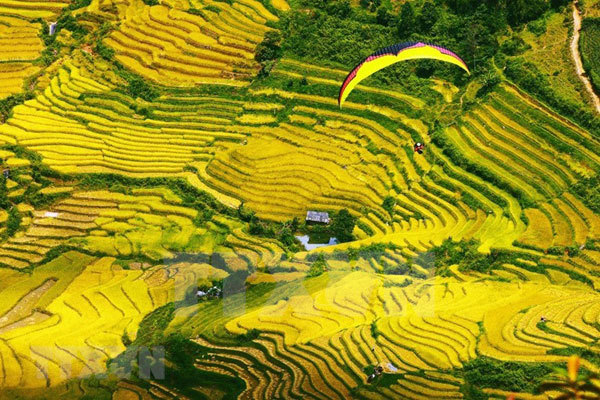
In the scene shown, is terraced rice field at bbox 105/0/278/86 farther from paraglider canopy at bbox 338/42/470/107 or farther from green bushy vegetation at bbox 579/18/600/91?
green bushy vegetation at bbox 579/18/600/91

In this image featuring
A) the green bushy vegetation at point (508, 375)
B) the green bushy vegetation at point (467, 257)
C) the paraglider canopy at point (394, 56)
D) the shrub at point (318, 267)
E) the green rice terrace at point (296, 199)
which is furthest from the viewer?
the shrub at point (318, 267)

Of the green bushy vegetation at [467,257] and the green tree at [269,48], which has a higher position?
the green tree at [269,48]

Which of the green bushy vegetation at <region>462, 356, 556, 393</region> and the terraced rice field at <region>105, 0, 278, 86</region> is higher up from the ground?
the terraced rice field at <region>105, 0, 278, 86</region>

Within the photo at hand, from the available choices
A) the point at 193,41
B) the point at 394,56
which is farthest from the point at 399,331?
the point at 193,41

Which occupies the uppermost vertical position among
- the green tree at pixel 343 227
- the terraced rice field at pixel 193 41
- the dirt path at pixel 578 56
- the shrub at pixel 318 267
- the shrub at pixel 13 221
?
the dirt path at pixel 578 56

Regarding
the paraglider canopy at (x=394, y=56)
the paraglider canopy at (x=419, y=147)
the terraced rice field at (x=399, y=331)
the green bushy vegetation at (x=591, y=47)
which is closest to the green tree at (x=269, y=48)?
the paraglider canopy at (x=419, y=147)

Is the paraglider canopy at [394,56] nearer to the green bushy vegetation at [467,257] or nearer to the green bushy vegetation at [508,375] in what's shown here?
the green bushy vegetation at [467,257]

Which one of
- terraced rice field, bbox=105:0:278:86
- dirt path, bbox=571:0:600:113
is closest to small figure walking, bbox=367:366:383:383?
dirt path, bbox=571:0:600:113

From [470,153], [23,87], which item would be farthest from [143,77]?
[470,153]
